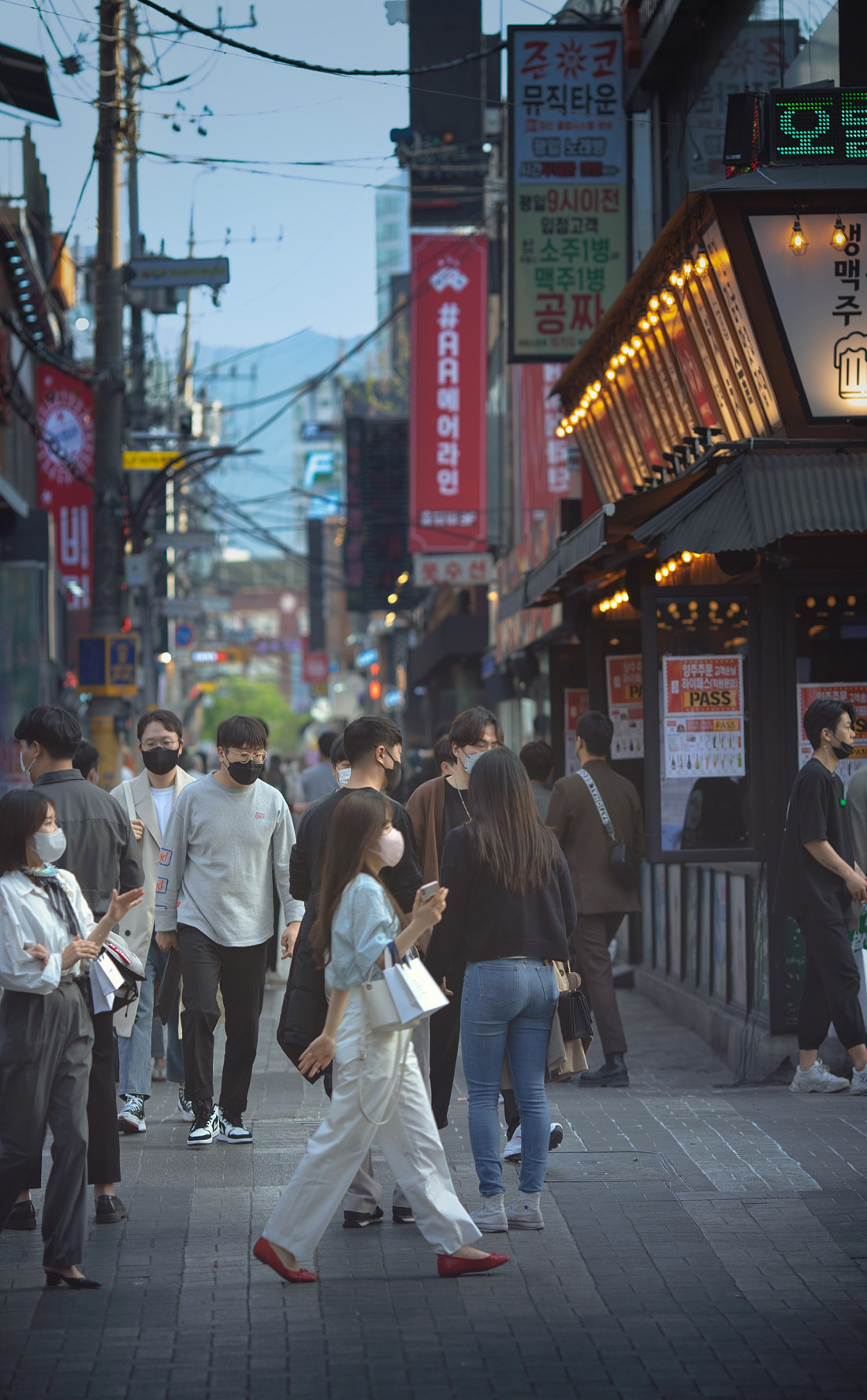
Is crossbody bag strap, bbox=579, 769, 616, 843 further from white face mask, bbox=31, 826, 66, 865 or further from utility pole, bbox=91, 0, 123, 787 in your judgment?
utility pole, bbox=91, 0, 123, 787

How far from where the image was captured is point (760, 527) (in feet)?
26.9

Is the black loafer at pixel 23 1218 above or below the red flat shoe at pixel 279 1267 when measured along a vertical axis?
below

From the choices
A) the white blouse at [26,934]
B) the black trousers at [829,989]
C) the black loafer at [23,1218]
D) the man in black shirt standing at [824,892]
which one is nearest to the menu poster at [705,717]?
the man in black shirt standing at [824,892]

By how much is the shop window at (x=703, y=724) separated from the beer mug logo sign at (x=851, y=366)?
56.5 inches

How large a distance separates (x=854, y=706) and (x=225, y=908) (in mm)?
4042

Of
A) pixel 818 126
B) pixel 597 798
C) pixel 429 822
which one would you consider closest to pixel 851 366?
pixel 818 126

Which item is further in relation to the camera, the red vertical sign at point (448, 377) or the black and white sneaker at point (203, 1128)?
→ the red vertical sign at point (448, 377)

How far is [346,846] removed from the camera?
17.8 ft

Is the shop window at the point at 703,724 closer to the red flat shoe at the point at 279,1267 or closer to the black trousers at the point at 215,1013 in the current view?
the black trousers at the point at 215,1013

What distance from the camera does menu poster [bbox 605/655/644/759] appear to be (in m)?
12.7

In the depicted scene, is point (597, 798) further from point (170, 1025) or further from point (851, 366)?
point (851, 366)

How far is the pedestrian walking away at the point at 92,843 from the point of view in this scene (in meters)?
6.16

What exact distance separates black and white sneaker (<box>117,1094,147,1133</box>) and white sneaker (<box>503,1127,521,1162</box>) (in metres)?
1.84

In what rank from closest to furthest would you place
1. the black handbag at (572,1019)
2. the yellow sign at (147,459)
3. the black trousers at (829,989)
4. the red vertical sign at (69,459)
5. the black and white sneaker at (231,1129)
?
the black handbag at (572,1019)
the black and white sneaker at (231,1129)
the black trousers at (829,989)
the yellow sign at (147,459)
the red vertical sign at (69,459)
